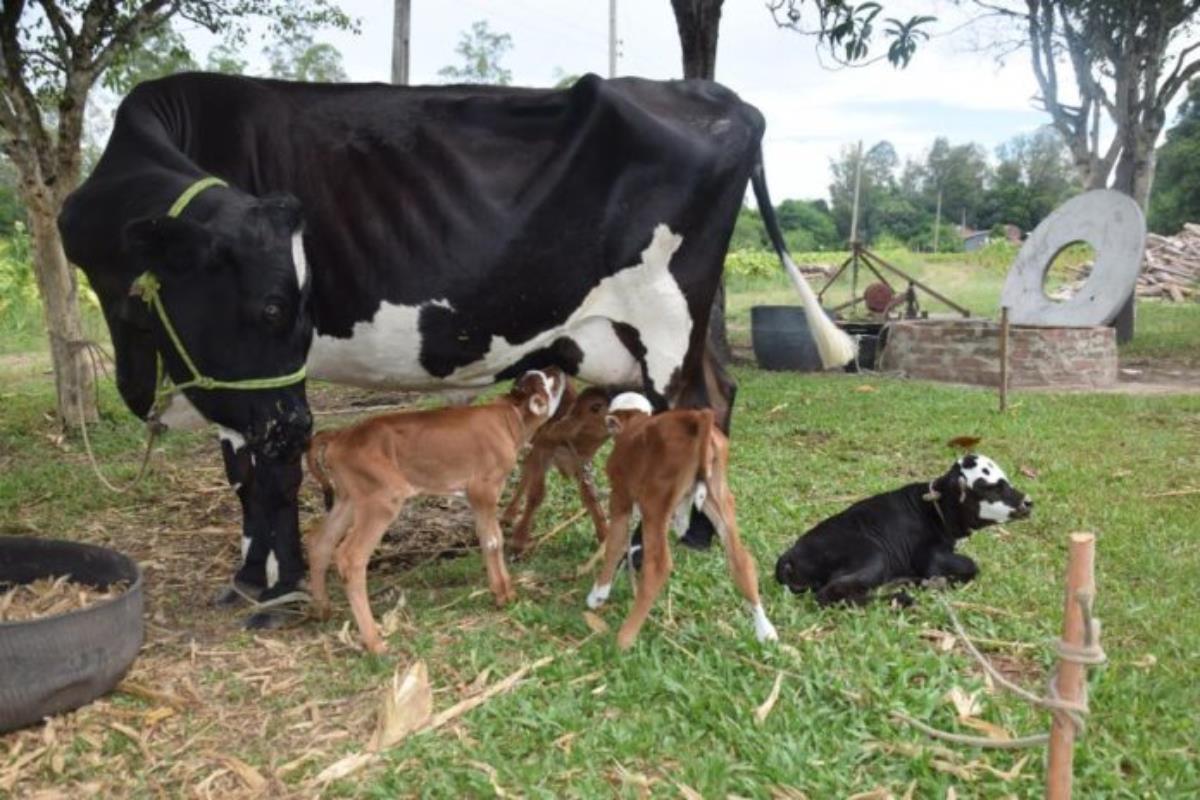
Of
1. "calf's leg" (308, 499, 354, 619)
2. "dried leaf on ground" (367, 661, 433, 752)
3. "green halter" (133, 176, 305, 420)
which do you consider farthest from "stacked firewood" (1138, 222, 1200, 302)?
"dried leaf on ground" (367, 661, 433, 752)

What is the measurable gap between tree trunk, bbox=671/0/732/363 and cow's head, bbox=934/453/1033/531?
6.31 m

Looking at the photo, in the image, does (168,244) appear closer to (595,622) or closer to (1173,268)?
(595,622)

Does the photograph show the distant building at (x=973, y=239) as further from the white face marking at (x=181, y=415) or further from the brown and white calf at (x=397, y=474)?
the white face marking at (x=181, y=415)

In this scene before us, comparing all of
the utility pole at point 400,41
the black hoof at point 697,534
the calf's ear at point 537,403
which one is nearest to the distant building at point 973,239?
the utility pole at point 400,41

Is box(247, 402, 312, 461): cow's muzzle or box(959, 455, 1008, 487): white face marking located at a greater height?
box(247, 402, 312, 461): cow's muzzle

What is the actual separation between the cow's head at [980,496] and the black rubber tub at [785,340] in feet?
26.3

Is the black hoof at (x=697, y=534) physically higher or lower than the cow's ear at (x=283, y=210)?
lower

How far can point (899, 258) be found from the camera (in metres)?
35.5

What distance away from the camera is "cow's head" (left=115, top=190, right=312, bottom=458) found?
3.69 metres

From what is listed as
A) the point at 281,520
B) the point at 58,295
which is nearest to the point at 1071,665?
the point at 281,520

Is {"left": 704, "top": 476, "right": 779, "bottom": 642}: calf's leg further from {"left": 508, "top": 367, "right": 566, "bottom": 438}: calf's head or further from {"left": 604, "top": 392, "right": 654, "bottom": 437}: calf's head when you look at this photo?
{"left": 508, "top": 367, "right": 566, "bottom": 438}: calf's head

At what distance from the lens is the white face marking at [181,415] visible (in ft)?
13.7

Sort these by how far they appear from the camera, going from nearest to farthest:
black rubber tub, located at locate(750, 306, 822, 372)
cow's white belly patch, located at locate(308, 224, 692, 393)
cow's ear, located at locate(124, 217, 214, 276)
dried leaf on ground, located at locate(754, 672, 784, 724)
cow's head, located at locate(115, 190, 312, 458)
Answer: dried leaf on ground, located at locate(754, 672, 784, 724) < cow's ear, located at locate(124, 217, 214, 276) < cow's head, located at locate(115, 190, 312, 458) < cow's white belly patch, located at locate(308, 224, 692, 393) < black rubber tub, located at locate(750, 306, 822, 372)

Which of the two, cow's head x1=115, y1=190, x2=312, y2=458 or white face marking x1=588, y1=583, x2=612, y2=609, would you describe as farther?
white face marking x1=588, y1=583, x2=612, y2=609
